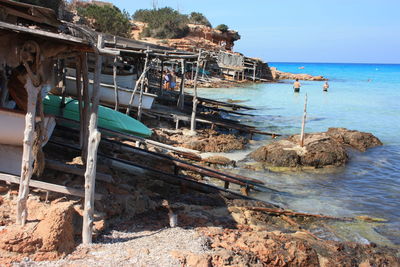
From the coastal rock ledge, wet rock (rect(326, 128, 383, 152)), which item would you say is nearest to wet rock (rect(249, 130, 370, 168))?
the coastal rock ledge

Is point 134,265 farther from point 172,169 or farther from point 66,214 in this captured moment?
point 172,169

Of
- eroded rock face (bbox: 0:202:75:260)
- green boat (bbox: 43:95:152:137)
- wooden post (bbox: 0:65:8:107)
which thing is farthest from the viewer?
green boat (bbox: 43:95:152:137)

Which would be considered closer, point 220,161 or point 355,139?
point 220,161

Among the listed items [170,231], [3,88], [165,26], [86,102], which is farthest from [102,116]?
[165,26]

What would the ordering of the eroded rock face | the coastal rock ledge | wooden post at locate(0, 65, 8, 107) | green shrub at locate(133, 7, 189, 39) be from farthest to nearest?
green shrub at locate(133, 7, 189, 39)
the coastal rock ledge
wooden post at locate(0, 65, 8, 107)
the eroded rock face

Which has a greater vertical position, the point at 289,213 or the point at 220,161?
the point at 220,161

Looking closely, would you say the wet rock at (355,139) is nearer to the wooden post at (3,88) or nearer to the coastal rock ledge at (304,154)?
the coastal rock ledge at (304,154)

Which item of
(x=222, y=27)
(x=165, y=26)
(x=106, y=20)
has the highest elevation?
(x=222, y=27)

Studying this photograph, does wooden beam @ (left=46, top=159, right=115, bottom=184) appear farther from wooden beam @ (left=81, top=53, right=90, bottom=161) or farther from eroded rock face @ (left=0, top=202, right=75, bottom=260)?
eroded rock face @ (left=0, top=202, right=75, bottom=260)

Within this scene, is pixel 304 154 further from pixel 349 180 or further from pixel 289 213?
pixel 289 213

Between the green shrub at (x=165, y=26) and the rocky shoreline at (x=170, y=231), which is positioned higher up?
the green shrub at (x=165, y=26)

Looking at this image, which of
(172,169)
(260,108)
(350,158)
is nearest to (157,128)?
(172,169)

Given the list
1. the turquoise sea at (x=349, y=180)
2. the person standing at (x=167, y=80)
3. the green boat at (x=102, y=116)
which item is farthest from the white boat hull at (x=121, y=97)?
the person standing at (x=167, y=80)

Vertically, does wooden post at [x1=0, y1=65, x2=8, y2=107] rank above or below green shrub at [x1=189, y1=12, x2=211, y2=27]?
below
